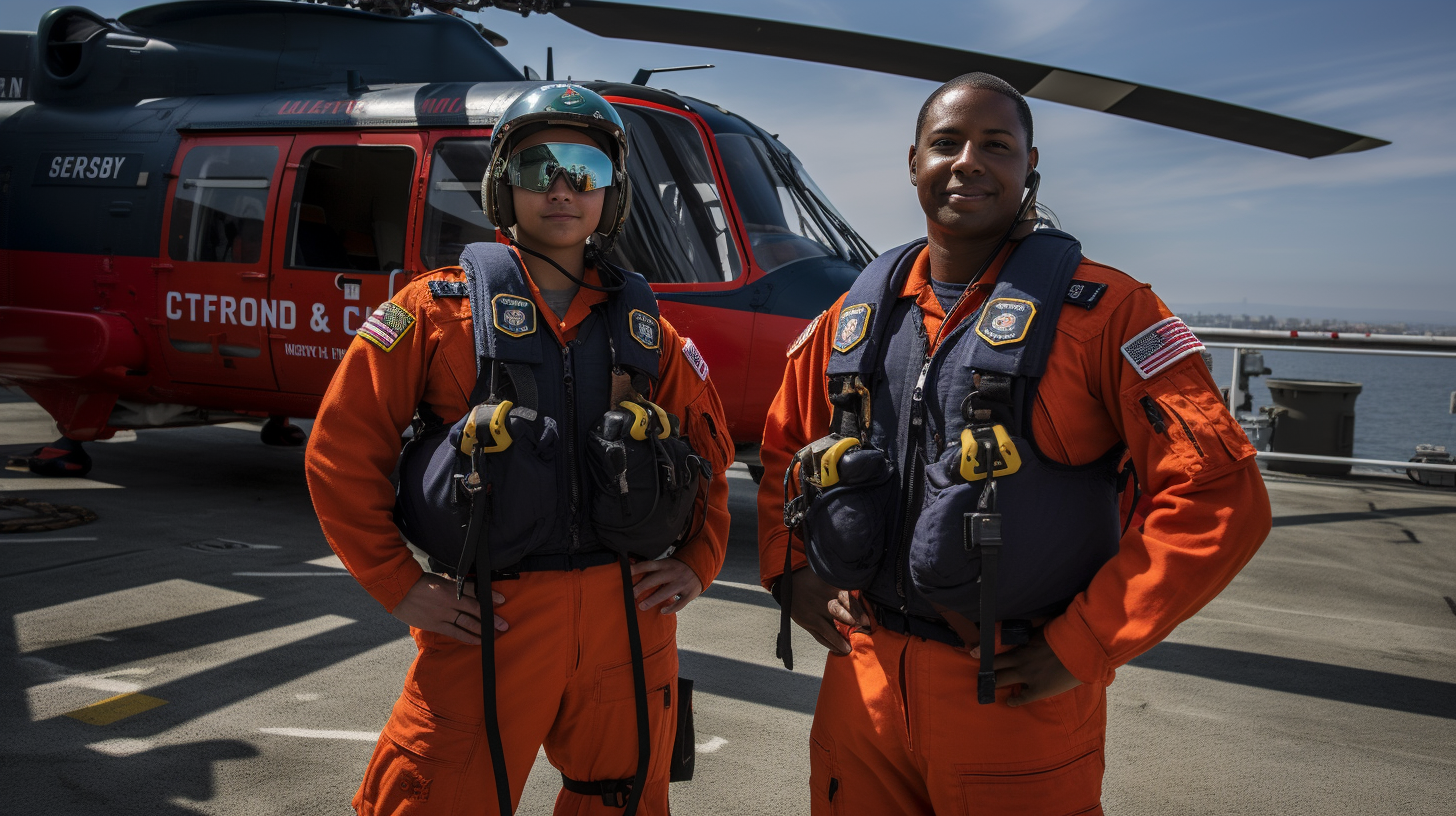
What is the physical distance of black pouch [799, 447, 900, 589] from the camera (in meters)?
1.72

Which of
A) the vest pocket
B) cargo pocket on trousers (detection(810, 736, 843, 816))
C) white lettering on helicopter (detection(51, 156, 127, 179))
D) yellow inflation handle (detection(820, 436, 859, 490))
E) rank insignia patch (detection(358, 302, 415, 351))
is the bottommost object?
cargo pocket on trousers (detection(810, 736, 843, 816))

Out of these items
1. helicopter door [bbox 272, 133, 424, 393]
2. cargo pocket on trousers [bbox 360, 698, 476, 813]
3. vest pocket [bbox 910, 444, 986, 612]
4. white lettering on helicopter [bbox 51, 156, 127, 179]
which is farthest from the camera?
white lettering on helicopter [bbox 51, 156, 127, 179]

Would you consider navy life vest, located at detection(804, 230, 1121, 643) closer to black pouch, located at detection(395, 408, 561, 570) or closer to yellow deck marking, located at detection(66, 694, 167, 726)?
black pouch, located at detection(395, 408, 561, 570)

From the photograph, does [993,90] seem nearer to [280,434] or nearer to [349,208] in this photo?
[349,208]

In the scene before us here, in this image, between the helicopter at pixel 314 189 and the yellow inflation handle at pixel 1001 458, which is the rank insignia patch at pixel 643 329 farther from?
the helicopter at pixel 314 189

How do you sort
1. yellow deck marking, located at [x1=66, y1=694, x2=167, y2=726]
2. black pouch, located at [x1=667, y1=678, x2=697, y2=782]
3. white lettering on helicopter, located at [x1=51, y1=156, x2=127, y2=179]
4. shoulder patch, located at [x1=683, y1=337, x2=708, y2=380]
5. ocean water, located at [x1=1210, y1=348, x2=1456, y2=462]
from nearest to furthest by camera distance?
black pouch, located at [x1=667, y1=678, x2=697, y2=782] < shoulder patch, located at [x1=683, y1=337, x2=708, y2=380] < yellow deck marking, located at [x1=66, y1=694, x2=167, y2=726] < white lettering on helicopter, located at [x1=51, y1=156, x2=127, y2=179] < ocean water, located at [x1=1210, y1=348, x2=1456, y2=462]

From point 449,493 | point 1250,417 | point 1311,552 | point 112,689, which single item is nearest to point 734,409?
point 112,689

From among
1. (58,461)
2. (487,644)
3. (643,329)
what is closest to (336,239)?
(58,461)

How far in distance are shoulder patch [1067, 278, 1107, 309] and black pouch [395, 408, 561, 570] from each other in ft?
3.32

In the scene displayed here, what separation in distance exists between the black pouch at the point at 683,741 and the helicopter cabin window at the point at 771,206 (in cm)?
359

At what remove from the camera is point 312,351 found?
6.01 m

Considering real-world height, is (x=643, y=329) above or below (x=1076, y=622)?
above

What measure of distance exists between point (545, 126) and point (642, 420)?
0.73 m

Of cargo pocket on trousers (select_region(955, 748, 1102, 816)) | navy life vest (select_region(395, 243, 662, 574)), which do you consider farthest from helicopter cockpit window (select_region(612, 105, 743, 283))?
cargo pocket on trousers (select_region(955, 748, 1102, 816))
